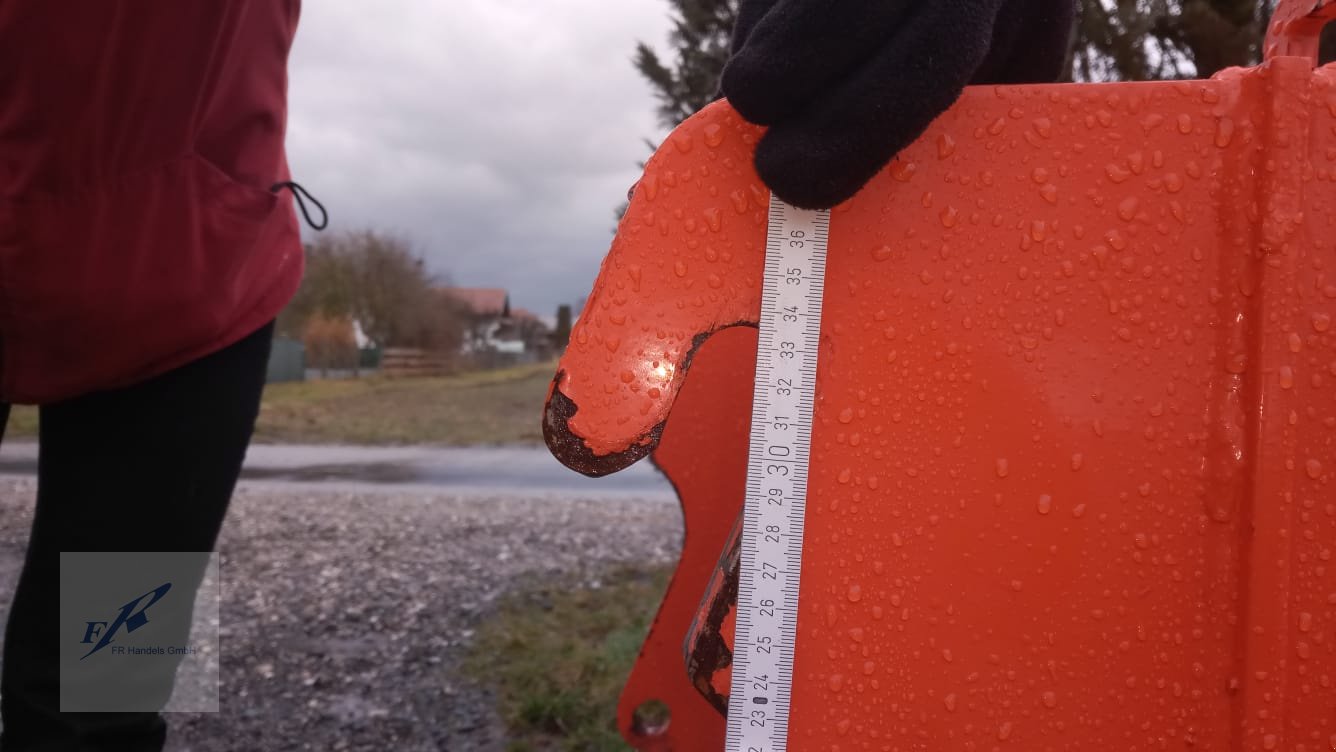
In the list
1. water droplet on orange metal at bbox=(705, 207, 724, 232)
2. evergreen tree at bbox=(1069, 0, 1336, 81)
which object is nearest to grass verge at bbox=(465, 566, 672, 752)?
water droplet on orange metal at bbox=(705, 207, 724, 232)

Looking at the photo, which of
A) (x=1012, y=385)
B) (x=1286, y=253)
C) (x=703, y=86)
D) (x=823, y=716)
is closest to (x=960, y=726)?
(x=823, y=716)

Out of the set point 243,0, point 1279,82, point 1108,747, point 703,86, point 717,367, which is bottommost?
point 1108,747

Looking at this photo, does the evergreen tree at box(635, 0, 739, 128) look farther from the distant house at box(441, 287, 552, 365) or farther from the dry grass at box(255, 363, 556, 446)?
the distant house at box(441, 287, 552, 365)

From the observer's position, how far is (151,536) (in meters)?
1.27

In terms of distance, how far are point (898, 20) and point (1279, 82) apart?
1.51 ft

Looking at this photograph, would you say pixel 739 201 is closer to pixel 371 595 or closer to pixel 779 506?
pixel 779 506

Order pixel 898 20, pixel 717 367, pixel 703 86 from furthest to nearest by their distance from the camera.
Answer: pixel 703 86, pixel 717 367, pixel 898 20

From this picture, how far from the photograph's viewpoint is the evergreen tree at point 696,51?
4.67 m

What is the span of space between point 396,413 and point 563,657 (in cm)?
1415

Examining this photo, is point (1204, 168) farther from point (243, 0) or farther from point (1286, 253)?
point (243, 0)

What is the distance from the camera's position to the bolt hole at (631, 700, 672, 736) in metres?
1.47

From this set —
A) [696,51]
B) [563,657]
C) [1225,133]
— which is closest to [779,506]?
[1225,133]

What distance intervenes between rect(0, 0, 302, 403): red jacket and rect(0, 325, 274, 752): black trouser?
0.22 feet

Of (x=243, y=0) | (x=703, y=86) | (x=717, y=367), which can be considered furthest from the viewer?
(x=703, y=86)
